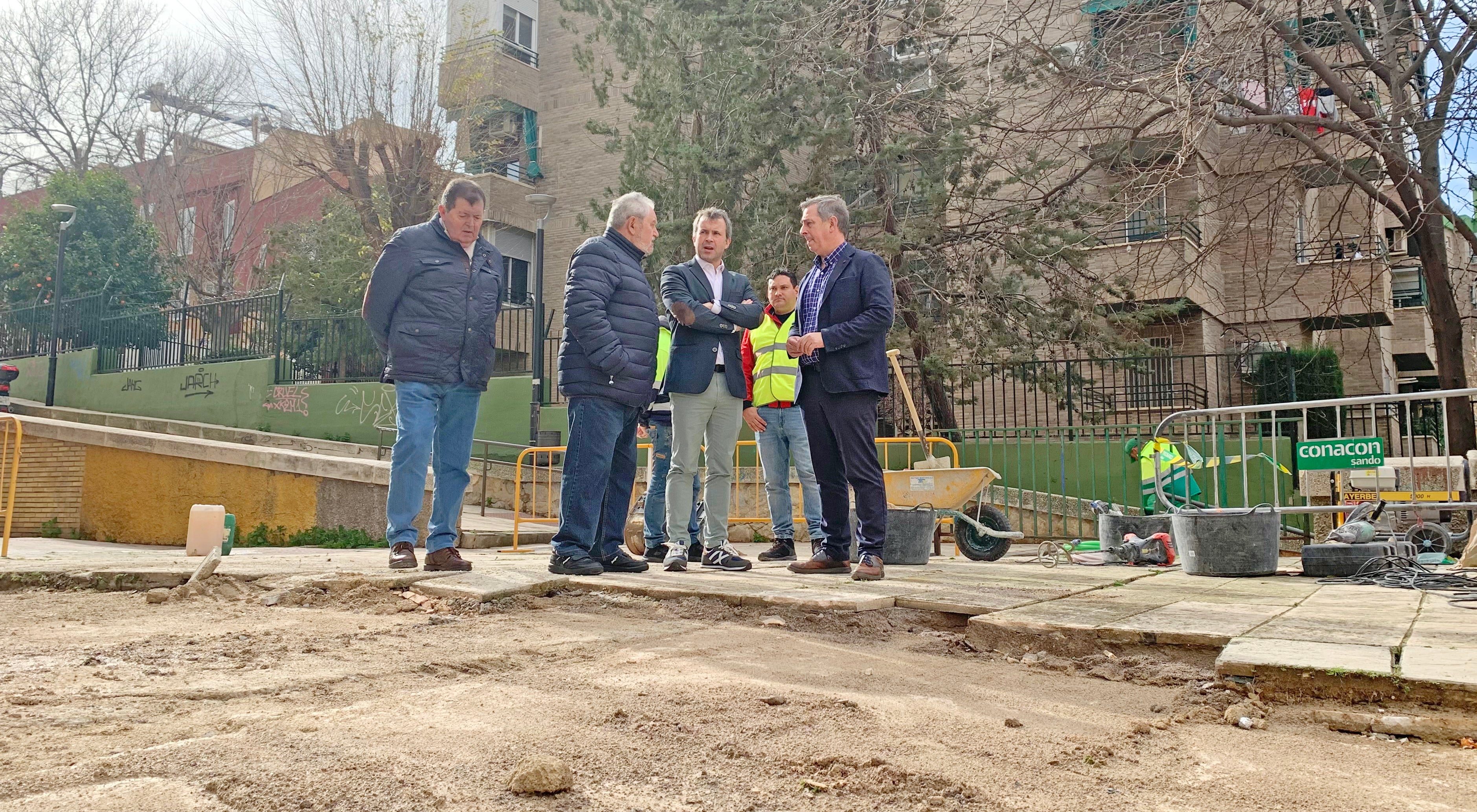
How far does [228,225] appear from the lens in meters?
29.0

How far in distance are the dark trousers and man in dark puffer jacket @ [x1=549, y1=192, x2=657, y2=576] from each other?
0.90 m

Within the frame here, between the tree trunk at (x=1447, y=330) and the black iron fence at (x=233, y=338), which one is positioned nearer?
the tree trunk at (x=1447, y=330)

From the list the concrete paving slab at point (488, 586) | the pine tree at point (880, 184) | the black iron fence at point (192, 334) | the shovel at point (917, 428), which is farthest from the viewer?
the black iron fence at point (192, 334)

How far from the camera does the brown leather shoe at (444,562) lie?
5.16m

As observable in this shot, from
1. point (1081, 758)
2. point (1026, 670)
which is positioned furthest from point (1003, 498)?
point (1081, 758)

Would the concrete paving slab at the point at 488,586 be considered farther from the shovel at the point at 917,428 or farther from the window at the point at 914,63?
the window at the point at 914,63

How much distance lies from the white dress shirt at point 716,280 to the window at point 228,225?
25.7 metres

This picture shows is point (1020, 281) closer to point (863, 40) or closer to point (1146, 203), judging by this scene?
point (863, 40)

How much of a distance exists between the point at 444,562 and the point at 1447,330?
32.1ft

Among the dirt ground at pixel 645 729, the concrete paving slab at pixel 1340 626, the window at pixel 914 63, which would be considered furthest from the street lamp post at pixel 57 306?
the concrete paving slab at pixel 1340 626

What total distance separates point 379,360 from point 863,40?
10.7 meters

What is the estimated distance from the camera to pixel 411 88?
66.3 feet

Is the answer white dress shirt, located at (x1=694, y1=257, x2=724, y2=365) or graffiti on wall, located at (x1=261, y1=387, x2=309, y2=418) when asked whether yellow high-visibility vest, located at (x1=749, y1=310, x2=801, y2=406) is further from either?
graffiti on wall, located at (x1=261, y1=387, x2=309, y2=418)

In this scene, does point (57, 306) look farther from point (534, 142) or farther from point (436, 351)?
point (436, 351)
